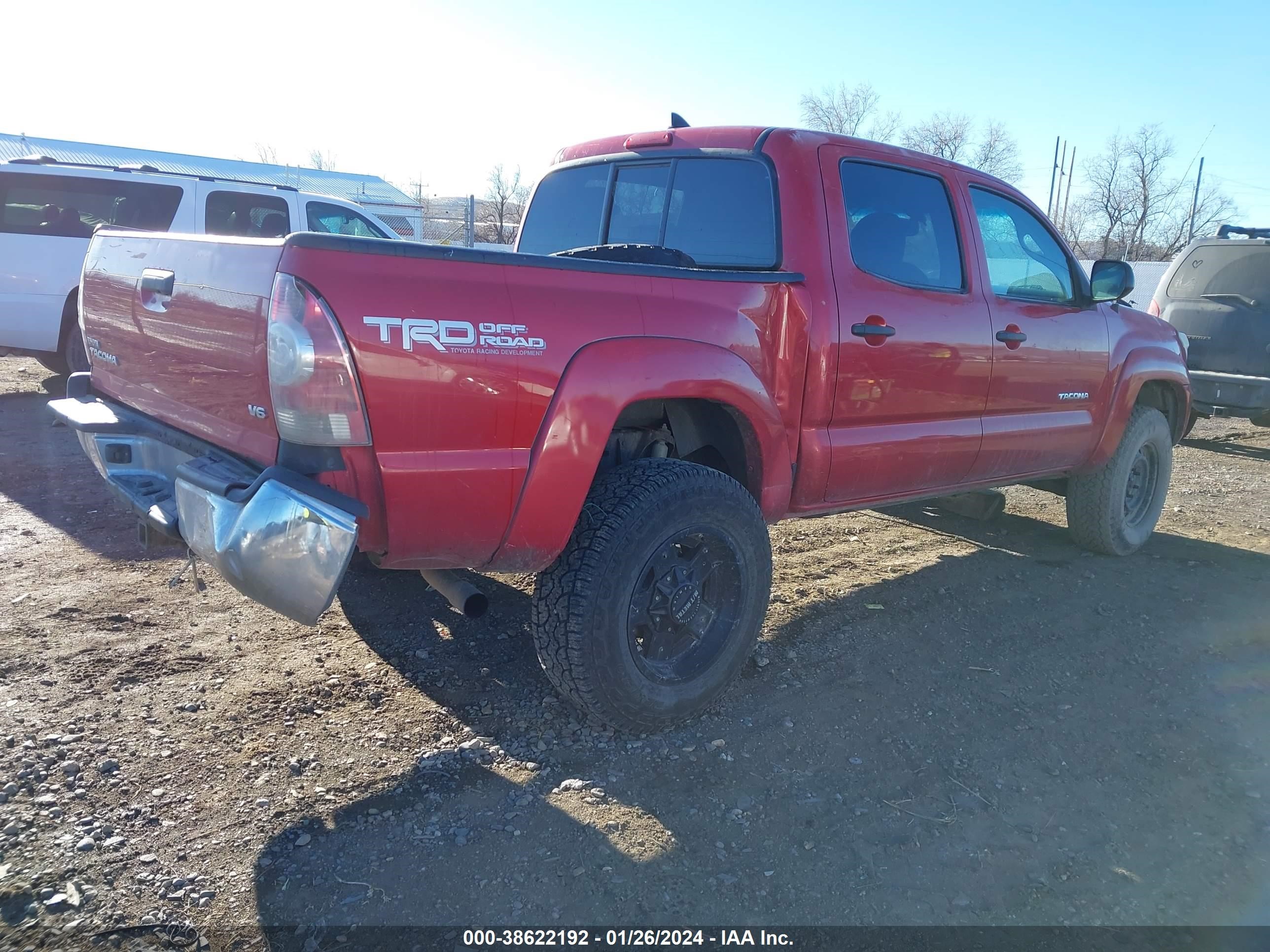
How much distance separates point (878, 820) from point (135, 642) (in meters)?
2.78

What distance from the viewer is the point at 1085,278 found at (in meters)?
4.75

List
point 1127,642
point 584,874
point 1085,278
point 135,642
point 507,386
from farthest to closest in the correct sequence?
point 1085,278 → point 1127,642 → point 135,642 → point 507,386 → point 584,874

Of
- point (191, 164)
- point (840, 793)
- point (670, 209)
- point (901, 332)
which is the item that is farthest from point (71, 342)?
point (191, 164)

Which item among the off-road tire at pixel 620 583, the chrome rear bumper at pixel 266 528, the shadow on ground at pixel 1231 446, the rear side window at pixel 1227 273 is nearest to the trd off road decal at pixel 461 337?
the chrome rear bumper at pixel 266 528

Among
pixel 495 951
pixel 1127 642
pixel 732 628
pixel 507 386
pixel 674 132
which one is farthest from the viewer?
pixel 1127 642

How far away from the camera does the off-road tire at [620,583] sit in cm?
274

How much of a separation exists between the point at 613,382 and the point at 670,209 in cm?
135

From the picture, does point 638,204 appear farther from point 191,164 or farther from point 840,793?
point 191,164

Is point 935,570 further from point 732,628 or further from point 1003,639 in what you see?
point 732,628

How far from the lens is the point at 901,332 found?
3.62 metres

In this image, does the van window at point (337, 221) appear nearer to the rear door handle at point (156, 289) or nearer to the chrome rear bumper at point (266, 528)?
the rear door handle at point (156, 289)

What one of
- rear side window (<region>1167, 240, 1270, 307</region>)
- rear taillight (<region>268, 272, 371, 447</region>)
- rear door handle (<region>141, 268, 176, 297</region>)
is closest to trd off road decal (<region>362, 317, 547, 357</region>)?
rear taillight (<region>268, 272, 371, 447</region>)

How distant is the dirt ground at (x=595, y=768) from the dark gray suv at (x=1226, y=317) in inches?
211

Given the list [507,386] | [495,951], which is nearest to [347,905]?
[495,951]
